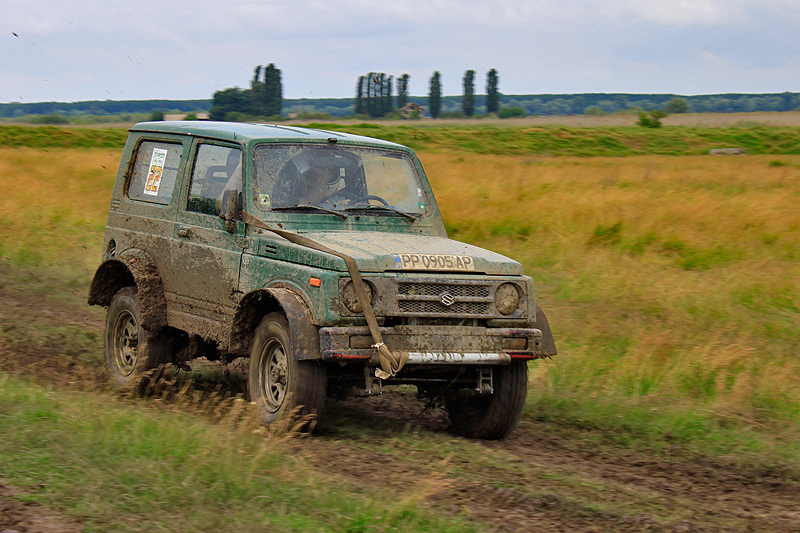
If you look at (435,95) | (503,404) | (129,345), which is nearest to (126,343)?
(129,345)

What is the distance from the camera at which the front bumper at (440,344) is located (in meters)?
5.80

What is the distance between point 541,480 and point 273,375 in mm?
1946

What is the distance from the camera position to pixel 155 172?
26.3 feet

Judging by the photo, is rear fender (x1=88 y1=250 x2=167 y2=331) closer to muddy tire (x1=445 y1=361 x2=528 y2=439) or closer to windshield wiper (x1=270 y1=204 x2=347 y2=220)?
windshield wiper (x1=270 y1=204 x2=347 y2=220)

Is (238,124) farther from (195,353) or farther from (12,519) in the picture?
(12,519)

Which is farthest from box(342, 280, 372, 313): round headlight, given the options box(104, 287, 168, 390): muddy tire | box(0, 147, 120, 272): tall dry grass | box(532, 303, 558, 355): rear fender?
box(0, 147, 120, 272): tall dry grass

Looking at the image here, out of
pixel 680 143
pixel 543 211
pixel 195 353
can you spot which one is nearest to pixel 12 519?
pixel 195 353

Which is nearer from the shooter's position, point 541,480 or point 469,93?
point 541,480

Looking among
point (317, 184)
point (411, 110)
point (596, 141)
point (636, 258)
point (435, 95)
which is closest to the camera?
point (317, 184)

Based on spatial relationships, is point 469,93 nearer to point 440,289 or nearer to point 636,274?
point 636,274

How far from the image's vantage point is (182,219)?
7.46m

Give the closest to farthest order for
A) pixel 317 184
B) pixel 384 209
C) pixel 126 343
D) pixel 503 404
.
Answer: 1. pixel 503 404
2. pixel 317 184
3. pixel 384 209
4. pixel 126 343

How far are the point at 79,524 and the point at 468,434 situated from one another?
3420mm

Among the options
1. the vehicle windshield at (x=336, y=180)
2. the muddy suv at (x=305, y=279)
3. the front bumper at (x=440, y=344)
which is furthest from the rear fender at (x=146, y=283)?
the front bumper at (x=440, y=344)
